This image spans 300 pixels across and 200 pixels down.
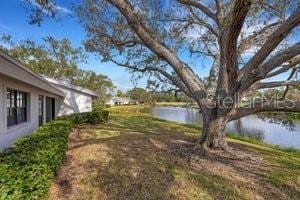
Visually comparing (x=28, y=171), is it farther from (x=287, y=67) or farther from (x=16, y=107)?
(x=287, y=67)

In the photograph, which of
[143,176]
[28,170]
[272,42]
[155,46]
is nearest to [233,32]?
[272,42]

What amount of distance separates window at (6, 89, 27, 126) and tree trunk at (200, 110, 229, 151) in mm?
6933

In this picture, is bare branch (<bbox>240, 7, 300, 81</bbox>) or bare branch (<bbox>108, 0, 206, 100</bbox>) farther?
bare branch (<bbox>108, 0, 206, 100</bbox>)

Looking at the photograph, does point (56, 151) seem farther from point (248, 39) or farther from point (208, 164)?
point (248, 39)

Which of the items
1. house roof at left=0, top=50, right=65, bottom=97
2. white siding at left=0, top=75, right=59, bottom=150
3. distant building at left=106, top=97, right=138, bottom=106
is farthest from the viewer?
distant building at left=106, top=97, right=138, bottom=106

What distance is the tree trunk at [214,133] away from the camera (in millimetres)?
10297

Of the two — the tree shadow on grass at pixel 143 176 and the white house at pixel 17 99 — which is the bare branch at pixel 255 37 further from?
the white house at pixel 17 99

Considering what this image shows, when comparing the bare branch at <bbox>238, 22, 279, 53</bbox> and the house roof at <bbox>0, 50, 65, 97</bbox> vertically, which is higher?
the bare branch at <bbox>238, 22, 279, 53</bbox>

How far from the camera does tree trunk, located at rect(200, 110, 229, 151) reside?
1030cm

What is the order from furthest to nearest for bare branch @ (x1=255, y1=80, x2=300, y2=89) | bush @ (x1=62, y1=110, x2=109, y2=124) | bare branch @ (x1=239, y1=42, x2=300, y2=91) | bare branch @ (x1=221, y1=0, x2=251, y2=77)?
bush @ (x1=62, y1=110, x2=109, y2=124)
bare branch @ (x1=255, y1=80, x2=300, y2=89)
bare branch @ (x1=239, y1=42, x2=300, y2=91)
bare branch @ (x1=221, y1=0, x2=251, y2=77)

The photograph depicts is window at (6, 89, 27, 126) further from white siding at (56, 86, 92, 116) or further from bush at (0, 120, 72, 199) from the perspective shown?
white siding at (56, 86, 92, 116)

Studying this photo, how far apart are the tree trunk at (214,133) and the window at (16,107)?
6933 millimetres

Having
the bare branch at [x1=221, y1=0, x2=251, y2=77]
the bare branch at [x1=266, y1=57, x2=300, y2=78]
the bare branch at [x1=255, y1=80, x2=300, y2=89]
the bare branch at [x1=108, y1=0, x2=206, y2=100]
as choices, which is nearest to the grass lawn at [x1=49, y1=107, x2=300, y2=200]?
the bare branch at [x1=108, y1=0, x2=206, y2=100]

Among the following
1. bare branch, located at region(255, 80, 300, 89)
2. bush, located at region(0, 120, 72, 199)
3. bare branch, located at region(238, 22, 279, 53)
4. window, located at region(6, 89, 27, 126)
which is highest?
bare branch, located at region(238, 22, 279, 53)
